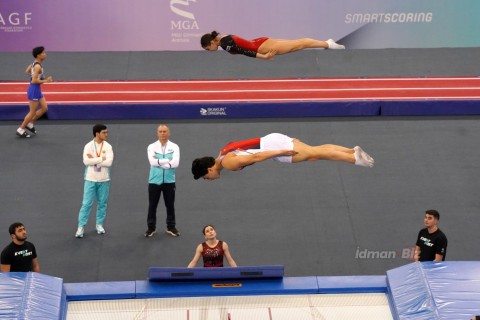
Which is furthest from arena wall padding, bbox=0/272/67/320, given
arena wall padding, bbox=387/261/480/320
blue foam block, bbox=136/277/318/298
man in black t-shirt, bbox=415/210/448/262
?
man in black t-shirt, bbox=415/210/448/262

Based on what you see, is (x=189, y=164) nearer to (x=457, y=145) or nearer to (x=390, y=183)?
(x=390, y=183)

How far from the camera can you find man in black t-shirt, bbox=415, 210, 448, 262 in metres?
9.22

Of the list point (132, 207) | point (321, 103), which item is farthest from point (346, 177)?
point (132, 207)

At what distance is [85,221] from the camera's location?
10.9 metres

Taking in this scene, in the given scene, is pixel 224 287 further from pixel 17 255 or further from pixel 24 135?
pixel 24 135

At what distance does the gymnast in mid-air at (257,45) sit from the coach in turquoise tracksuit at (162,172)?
146cm

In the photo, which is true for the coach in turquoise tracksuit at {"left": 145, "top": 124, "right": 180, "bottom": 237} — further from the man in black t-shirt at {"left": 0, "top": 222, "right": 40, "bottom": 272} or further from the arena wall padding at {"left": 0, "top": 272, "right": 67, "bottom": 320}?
the arena wall padding at {"left": 0, "top": 272, "right": 67, "bottom": 320}

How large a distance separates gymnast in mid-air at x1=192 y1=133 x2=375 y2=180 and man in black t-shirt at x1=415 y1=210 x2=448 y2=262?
1162 millimetres

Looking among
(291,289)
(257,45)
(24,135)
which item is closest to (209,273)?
(291,289)

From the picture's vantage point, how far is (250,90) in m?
13.9

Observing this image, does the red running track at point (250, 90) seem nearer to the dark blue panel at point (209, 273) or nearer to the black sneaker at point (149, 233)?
the black sneaker at point (149, 233)

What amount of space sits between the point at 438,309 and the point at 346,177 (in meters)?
3.94

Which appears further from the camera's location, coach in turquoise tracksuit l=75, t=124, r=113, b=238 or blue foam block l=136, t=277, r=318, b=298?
coach in turquoise tracksuit l=75, t=124, r=113, b=238

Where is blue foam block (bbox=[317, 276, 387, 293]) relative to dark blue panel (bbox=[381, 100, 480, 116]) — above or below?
below
